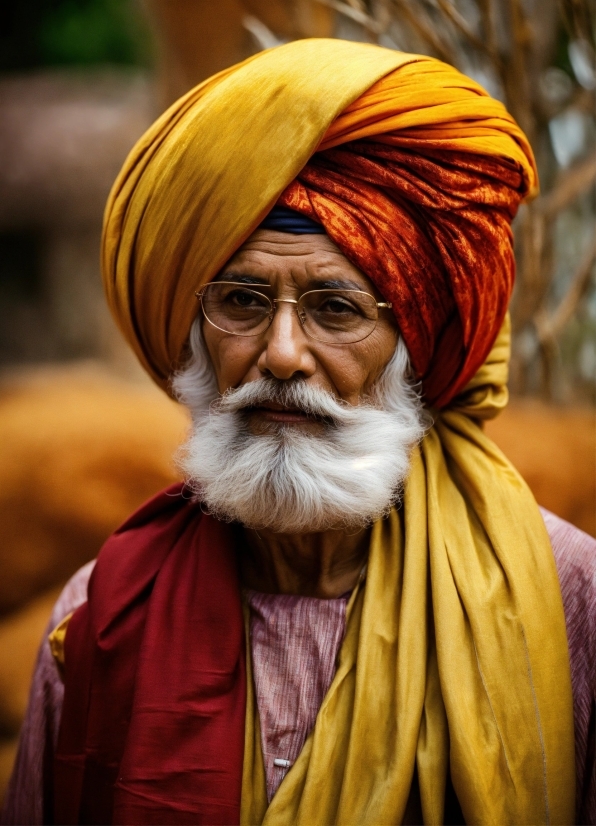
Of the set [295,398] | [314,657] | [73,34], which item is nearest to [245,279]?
[295,398]

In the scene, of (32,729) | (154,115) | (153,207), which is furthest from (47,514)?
(154,115)

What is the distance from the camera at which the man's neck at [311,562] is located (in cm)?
200

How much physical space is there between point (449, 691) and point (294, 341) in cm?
87

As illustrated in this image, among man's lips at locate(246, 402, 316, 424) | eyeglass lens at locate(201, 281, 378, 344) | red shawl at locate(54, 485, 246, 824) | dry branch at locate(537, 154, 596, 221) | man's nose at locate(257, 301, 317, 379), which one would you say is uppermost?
dry branch at locate(537, 154, 596, 221)

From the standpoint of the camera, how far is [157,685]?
1820mm

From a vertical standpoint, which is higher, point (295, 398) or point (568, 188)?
point (568, 188)

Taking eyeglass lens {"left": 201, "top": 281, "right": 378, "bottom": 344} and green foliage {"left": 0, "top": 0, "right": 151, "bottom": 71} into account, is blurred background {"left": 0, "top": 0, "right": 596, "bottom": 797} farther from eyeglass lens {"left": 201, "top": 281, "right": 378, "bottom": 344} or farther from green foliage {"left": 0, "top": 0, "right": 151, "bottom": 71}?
eyeglass lens {"left": 201, "top": 281, "right": 378, "bottom": 344}

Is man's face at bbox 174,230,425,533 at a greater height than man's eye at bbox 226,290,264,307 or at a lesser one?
lesser

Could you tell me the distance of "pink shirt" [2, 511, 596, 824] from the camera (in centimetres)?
178

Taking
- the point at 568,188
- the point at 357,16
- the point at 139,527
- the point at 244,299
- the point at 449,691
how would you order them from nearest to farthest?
the point at 449,691 → the point at 244,299 → the point at 139,527 → the point at 357,16 → the point at 568,188

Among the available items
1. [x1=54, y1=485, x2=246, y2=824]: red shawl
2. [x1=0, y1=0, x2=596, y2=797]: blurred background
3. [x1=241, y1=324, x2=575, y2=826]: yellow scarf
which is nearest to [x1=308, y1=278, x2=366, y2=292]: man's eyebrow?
[x1=241, y1=324, x2=575, y2=826]: yellow scarf

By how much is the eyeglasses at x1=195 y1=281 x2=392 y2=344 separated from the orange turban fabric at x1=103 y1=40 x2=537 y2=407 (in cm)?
6

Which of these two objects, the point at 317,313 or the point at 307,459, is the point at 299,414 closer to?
the point at 307,459

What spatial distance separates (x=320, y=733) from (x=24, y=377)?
478 centimetres
